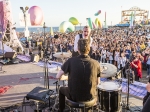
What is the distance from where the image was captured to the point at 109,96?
301 centimetres

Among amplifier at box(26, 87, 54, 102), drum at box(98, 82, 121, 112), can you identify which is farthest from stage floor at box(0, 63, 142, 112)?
drum at box(98, 82, 121, 112)

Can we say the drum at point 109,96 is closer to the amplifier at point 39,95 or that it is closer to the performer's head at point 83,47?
the performer's head at point 83,47

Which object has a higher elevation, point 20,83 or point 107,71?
point 107,71

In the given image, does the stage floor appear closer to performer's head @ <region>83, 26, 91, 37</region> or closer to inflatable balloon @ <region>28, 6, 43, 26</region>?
performer's head @ <region>83, 26, 91, 37</region>

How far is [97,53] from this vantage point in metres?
9.36

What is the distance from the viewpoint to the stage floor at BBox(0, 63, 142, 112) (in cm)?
437

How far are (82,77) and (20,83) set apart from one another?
154 inches

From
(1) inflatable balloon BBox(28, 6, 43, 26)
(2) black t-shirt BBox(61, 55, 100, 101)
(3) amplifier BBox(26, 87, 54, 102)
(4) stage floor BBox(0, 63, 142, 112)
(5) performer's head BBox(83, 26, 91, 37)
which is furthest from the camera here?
(1) inflatable balloon BBox(28, 6, 43, 26)

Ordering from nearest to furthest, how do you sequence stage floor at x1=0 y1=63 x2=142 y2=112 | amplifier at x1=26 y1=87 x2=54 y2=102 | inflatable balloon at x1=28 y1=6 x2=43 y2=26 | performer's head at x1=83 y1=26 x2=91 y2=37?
amplifier at x1=26 y1=87 x2=54 y2=102
performer's head at x1=83 y1=26 x2=91 y2=37
stage floor at x1=0 y1=63 x2=142 y2=112
inflatable balloon at x1=28 y1=6 x2=43 y2=26

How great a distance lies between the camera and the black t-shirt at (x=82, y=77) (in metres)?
2.39

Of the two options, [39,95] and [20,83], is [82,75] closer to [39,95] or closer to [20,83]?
[39,95]

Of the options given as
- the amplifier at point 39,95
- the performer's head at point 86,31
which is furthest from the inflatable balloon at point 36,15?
the amplifier at point 39,95

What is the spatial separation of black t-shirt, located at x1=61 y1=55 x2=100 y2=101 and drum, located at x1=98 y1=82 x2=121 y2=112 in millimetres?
583

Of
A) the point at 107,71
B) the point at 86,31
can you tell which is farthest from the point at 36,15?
the point at 107,71
